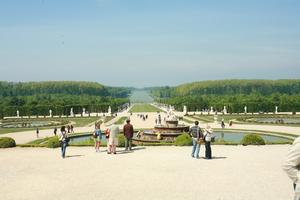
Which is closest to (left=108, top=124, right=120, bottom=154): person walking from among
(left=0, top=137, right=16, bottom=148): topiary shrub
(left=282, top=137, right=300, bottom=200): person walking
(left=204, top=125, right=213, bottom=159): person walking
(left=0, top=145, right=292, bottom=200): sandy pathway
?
(left=0, top=145, right=292, bottom=200): sandy pathway

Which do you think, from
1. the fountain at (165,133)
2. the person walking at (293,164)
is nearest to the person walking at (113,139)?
the fountain at (165,133)

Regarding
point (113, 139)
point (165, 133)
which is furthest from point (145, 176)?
point (165, 133)

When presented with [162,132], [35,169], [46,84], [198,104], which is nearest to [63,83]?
[46,84]

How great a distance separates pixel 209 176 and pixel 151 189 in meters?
2.31

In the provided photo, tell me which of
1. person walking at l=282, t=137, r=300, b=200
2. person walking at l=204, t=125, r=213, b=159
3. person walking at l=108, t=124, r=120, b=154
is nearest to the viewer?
person walking at l=282, t=137, r=300, b=200

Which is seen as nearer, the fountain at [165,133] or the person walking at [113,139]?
the person walking at [113,139]

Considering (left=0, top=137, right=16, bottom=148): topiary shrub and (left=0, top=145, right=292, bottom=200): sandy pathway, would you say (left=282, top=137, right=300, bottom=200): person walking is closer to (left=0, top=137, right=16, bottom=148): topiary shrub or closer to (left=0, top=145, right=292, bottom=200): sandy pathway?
(left=0, top=145, right=292, bottom=200): sandy pathway

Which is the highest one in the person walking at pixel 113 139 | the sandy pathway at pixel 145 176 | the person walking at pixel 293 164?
the person walking at pixel 293 164

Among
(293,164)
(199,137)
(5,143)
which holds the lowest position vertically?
(5,143)

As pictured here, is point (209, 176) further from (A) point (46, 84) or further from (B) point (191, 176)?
(A) point (46, 84)

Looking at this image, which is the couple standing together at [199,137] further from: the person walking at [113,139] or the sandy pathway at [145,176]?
the person walking at [113,139]

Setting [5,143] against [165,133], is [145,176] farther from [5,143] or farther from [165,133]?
[165,133]

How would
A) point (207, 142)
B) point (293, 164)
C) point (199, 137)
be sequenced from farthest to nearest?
1. point (199, 137)
2. point (207, 142)
3. point (293, 164)

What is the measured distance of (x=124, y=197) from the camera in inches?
368
